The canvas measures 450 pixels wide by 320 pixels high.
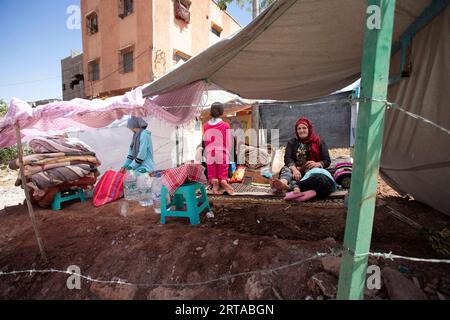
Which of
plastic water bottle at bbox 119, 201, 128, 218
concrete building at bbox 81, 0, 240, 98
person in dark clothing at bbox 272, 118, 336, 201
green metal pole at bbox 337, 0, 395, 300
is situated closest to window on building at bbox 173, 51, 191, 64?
concrete building at bbox 81, 0, 240, 98

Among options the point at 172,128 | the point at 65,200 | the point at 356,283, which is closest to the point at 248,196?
the point at 356,283

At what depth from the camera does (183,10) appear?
476 inches

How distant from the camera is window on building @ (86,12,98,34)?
13.7 metres

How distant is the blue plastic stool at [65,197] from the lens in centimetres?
448

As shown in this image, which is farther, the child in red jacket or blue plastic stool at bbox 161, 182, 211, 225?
the child in red jacket

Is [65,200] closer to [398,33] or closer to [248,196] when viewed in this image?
[248,196]

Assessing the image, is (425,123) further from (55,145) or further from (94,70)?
(94,70)

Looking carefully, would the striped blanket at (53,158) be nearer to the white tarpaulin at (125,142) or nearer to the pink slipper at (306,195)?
the white tarpaulin at (125,142)

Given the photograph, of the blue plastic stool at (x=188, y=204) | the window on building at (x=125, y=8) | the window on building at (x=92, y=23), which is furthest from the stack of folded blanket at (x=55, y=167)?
the window on building at (x=92, y=23)

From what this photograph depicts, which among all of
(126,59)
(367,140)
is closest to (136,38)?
(126,59)

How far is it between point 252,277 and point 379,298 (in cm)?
84

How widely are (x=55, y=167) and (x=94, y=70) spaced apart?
11.8 metres

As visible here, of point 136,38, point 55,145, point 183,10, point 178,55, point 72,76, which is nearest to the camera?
point 55,145

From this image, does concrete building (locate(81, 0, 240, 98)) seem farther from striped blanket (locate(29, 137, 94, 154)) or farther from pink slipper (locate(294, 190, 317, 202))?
pink slipper (locate(294, 190, 317, 202))
